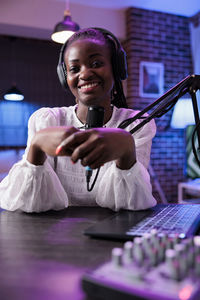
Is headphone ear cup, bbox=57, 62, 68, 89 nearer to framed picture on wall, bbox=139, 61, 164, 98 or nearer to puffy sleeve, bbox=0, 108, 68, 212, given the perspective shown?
puffy sleeve, bbox=0, 108, 68, 212

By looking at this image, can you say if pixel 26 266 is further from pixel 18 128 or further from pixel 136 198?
pixel 18 128

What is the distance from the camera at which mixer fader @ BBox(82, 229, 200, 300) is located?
337 mm

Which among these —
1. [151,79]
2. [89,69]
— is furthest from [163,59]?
[89,69]

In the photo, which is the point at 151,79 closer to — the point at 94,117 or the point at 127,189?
the point at 127,189

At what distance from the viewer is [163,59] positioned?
4.05 meters

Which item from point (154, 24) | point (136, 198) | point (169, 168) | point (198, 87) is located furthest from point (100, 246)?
point (154, 24)

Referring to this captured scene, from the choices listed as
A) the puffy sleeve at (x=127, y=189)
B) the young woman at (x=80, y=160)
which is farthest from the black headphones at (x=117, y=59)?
the puffy sleeve at (x=127, y=189)

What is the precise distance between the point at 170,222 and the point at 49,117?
0.59 metres

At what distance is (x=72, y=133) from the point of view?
25.3 inches

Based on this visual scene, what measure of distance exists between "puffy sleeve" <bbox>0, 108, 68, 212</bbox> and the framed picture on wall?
318cm

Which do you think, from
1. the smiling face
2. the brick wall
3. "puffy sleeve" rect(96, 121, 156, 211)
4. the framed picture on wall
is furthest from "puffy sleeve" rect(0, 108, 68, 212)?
the framed picture on wall

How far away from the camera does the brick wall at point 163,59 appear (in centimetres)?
386

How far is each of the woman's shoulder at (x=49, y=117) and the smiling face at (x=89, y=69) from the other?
162mm

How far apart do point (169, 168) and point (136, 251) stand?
378cm
